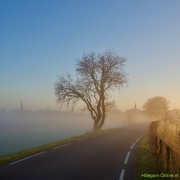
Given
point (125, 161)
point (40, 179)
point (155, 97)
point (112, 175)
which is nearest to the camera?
point (40, 179)

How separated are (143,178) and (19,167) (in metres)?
5.48

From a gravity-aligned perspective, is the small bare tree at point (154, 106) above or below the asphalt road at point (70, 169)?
above

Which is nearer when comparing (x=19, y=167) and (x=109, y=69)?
(x=19, y=167)

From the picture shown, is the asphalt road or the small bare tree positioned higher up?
the small bare tree

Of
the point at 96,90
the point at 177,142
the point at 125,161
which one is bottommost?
the point at 125,161

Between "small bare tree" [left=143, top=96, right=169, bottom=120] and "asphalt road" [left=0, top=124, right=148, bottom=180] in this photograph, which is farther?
"small bare tree" [left=143, top=96, right=169, bottom=120]

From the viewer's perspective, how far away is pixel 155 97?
87.4 metres

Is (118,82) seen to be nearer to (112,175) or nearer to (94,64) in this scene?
(94,64)

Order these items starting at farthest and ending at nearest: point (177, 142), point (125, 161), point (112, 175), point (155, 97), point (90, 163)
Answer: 1. point (155, 97)
2. point (125, 161)
3. point (90, 163)
4. point (177, 142)
5. point (112, 175)

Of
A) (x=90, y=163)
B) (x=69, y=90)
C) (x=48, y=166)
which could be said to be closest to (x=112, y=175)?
(x=90, y=163)

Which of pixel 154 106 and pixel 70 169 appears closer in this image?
pixel 70 169

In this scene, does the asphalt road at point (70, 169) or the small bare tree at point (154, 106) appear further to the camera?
the small bare tree at point (154, 106)

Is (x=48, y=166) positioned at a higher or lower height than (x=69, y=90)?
lower

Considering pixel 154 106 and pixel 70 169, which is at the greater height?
pixel 154 106
